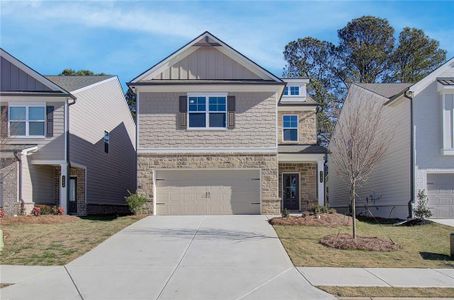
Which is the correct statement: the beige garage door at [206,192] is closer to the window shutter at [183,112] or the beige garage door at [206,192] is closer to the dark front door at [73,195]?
the window shutter at [183,112]

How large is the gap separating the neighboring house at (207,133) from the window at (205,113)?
4 centimetres

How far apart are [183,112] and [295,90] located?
9226 millimetres

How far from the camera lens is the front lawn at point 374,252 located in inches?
527

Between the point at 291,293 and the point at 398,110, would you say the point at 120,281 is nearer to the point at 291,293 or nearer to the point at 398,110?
the point at 291,293

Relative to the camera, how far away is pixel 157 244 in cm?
1566

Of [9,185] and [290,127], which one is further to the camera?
[290,127]

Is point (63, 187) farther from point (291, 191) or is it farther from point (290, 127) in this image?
point (290, 127)

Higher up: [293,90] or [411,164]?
[293,90]

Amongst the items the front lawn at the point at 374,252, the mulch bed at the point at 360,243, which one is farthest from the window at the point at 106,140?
the mulch bed at the point at 360,243

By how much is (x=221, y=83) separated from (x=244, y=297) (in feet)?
48.4

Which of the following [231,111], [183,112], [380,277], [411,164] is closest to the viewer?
[380,277]

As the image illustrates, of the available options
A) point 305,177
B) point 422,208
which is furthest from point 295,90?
point 422,208

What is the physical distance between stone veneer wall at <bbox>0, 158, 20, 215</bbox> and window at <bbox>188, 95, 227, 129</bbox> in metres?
7.83

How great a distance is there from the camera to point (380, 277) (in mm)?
11711
